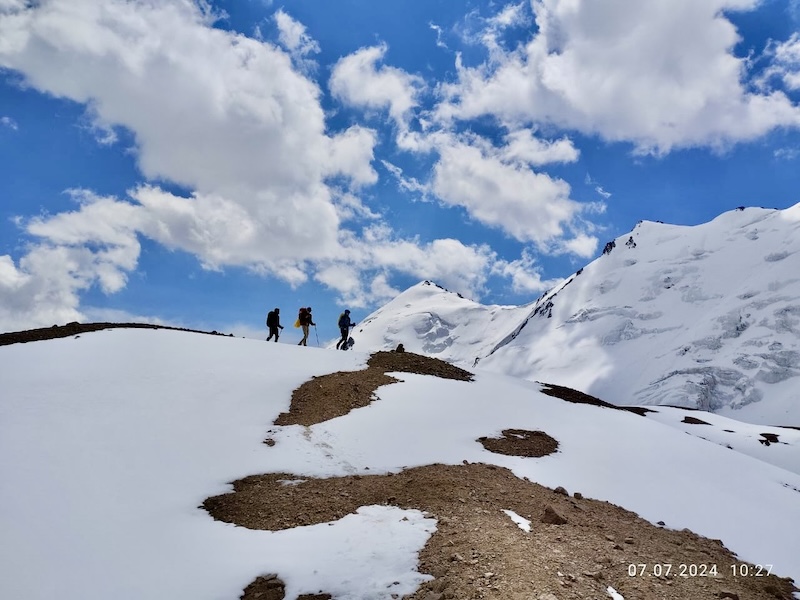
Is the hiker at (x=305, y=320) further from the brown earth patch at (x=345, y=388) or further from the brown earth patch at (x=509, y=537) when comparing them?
the brown earth patch at (x=509, y=537)

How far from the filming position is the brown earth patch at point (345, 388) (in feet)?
62.0

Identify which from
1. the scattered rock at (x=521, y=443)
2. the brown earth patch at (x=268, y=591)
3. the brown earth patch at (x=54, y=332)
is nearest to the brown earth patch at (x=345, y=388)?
the scattered rock at (x=521, y=443)

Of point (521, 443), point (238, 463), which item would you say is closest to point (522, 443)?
point (521, 443)

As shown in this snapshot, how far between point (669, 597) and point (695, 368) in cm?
15055

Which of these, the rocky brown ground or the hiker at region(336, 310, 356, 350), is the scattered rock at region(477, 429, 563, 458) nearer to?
the rocky brown ground

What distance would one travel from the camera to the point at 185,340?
25.0 m

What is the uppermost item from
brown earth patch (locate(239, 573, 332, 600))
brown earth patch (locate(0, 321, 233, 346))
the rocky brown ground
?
brown earth patch (locate(0, 321, 233, 346))

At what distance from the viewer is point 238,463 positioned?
1430 centimetres

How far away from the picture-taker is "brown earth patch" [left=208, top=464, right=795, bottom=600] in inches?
317

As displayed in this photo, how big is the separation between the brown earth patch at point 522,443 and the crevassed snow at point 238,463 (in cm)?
58

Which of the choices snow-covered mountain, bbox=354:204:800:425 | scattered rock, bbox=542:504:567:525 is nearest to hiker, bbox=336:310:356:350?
scattered rock, bbox=542:504:567:525

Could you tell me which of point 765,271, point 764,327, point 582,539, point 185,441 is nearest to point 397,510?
point 582,539

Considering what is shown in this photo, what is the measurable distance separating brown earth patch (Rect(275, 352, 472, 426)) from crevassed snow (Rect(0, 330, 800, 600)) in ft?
1.86

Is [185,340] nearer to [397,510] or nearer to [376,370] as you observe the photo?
[376,370]
